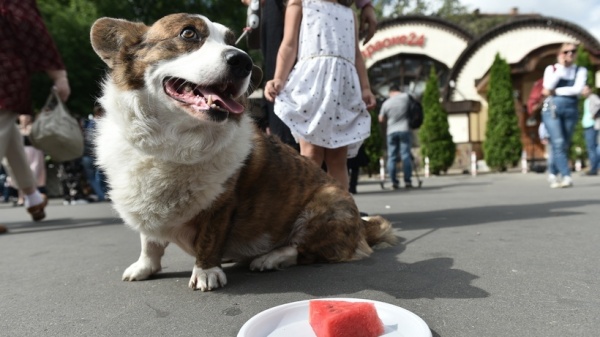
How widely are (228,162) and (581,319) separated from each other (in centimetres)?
161

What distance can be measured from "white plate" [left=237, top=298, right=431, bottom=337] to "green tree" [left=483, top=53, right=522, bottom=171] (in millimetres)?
16177

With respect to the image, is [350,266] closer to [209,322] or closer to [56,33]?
[209,322]

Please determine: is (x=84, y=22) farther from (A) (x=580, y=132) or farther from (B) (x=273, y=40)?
(A) (x=580, y=132)

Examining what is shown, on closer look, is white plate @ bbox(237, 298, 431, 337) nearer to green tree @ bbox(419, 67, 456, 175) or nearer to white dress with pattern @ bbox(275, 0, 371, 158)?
white dress with pattern @ bbox(275, 0, 371, 158)

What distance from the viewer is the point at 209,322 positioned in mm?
1759

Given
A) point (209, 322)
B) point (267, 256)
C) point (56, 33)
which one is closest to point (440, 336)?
point (209, 322)

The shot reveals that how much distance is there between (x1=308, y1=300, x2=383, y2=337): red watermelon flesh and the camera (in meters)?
1.43

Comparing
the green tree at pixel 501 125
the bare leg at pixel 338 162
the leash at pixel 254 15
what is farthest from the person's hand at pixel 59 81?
the green tree at pixel 501 125

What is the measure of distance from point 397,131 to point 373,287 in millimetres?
7770

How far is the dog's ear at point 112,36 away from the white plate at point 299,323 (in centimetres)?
152

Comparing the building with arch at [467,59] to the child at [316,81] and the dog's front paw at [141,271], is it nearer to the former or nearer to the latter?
the child at [316,81]

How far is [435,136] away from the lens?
17.0m

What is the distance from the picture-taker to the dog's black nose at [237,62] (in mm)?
2049

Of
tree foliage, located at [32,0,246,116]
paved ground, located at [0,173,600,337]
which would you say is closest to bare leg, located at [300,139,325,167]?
paved ground, located at [0,173,600,337]
